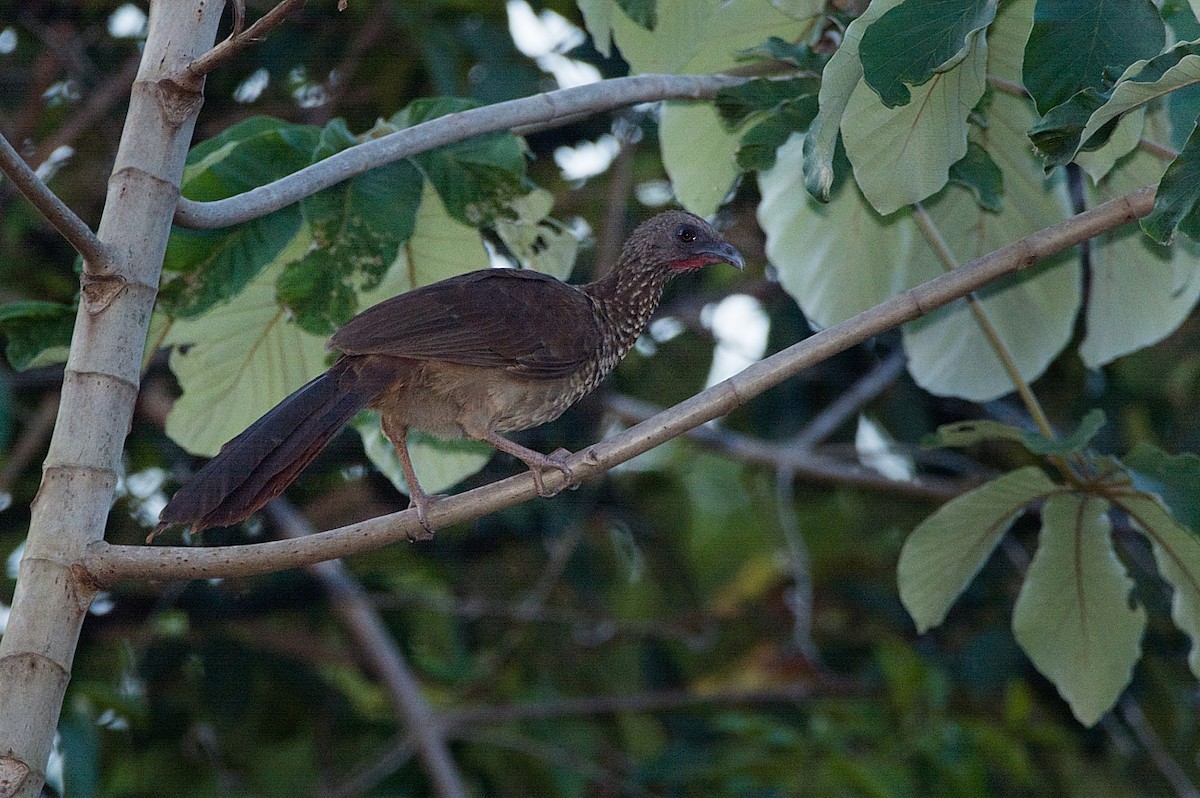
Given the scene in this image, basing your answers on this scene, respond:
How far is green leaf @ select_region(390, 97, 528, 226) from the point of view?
2.92m

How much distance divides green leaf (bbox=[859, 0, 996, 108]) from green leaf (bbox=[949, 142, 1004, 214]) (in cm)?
67

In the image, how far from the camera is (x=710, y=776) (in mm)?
4770

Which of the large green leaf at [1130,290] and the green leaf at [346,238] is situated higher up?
the green leaf at [346,238]

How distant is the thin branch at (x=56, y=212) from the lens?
1950 mm

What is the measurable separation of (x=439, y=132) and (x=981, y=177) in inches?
48.4

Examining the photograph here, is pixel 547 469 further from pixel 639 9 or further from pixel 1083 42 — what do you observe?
pixel 1083 42

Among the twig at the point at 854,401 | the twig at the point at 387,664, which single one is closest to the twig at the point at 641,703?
the twig at the point at 387,664

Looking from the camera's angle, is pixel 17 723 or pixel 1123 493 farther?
pixel 1123 493

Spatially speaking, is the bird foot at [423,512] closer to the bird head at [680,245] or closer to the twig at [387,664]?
the bird head at [680,245]

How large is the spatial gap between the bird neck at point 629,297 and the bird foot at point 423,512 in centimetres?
75

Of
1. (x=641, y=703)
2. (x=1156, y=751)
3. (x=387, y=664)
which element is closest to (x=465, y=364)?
(x=387, y=664)

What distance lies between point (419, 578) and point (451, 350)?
341 centimetres

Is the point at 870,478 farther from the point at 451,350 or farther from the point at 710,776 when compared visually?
the point at 451,350

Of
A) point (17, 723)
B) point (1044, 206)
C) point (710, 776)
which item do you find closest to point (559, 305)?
point (1044, 206)
